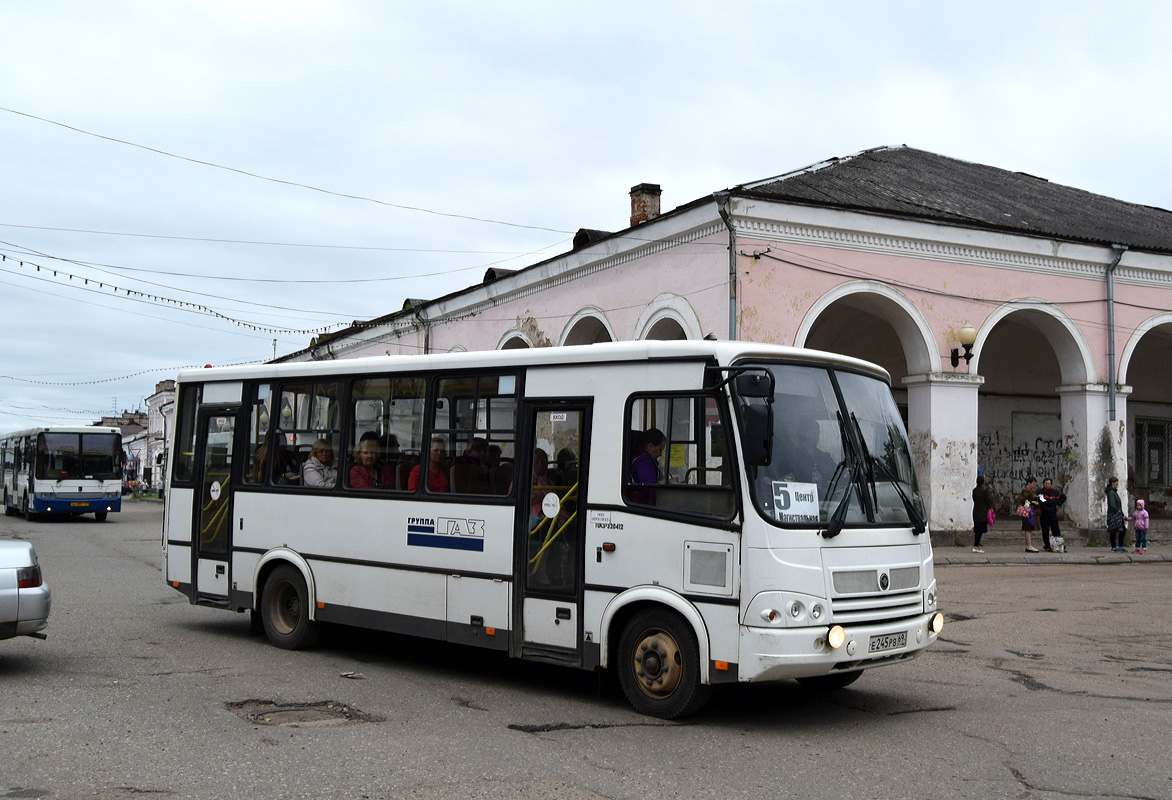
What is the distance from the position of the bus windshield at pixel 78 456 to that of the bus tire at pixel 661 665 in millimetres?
31173

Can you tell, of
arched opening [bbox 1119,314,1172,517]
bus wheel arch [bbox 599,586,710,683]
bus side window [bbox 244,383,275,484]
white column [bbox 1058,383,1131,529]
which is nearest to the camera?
bus wheel arch [bbox 599,586,710,683]

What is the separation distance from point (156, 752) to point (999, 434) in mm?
26219

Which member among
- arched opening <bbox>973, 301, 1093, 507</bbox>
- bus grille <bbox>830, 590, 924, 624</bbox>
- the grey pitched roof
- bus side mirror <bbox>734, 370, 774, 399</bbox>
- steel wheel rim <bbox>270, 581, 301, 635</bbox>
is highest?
the grey pitched roof

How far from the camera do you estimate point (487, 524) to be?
8.55 m

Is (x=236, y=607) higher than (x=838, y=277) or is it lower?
lower

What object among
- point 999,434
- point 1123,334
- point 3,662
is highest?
point 1123,334

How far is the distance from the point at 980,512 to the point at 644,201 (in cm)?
1107

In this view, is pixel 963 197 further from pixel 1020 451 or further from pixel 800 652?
pixel 800 652

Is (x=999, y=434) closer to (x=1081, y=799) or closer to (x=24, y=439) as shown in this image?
(x=1081, y=799)

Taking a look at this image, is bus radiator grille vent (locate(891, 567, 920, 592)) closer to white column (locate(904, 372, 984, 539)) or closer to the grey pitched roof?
the grey pitched roof

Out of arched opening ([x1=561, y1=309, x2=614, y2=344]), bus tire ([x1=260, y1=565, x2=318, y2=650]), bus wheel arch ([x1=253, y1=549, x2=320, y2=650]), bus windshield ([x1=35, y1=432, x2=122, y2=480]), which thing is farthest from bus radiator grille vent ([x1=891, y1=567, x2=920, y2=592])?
bus windshield ([x1=35, y1=432, x2=122, y2=480])

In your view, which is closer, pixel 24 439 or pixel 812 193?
pixel 812 193

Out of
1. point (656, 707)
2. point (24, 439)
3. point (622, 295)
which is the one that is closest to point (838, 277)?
point (622, 295)

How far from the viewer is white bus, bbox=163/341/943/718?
23.2 ft
